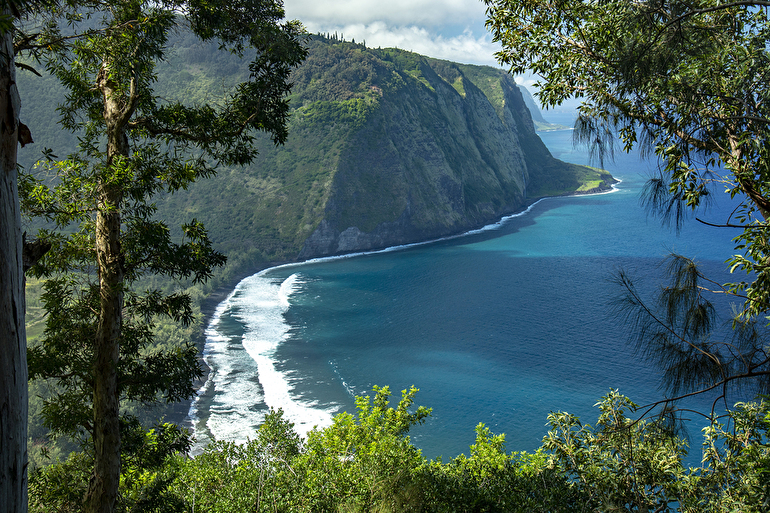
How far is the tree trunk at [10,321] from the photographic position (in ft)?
13.1

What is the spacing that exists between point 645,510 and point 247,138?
12.1 meters

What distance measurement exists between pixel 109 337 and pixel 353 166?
105 meters

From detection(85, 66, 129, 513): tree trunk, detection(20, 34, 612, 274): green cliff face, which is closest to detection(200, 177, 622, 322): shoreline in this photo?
detection(20, 34, 612, 274): green cliff face

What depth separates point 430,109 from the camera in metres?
137

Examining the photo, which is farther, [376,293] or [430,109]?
[430,109]

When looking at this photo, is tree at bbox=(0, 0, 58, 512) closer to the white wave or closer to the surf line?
the surf line

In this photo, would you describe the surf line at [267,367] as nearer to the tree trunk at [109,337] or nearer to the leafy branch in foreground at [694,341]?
the tree trunk at [109,337]

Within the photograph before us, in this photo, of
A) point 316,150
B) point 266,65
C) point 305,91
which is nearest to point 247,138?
point 266,65

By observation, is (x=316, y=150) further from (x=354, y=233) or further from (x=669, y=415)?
(x=669, y=415)

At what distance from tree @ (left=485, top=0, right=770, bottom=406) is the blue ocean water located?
37.9 ft

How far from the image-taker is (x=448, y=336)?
58.8 meters

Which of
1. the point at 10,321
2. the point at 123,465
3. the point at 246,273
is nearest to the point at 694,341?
the point at 10,321

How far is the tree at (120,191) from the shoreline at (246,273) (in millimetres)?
26792

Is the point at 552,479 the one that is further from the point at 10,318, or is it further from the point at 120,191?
the point at 10,318
